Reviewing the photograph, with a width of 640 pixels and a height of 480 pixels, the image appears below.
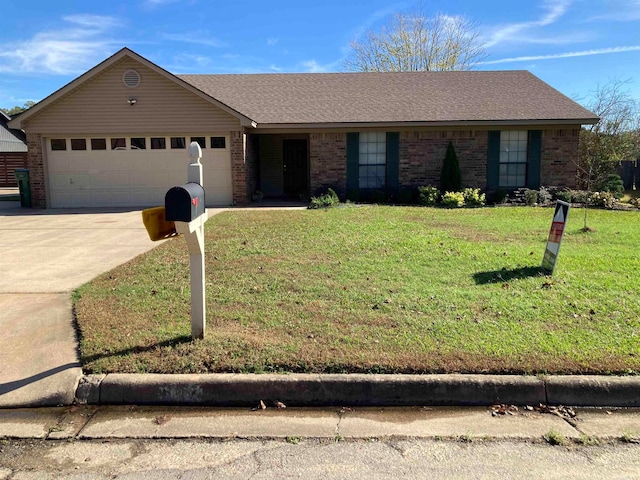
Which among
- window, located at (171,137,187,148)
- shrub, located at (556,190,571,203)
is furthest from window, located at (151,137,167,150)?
shrub, located at (556,190,571,203)

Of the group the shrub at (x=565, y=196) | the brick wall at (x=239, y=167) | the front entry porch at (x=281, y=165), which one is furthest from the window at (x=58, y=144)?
the shrub at (x=565, y=196)

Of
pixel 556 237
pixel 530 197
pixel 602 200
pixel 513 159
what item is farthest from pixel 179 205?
pixel 513 159

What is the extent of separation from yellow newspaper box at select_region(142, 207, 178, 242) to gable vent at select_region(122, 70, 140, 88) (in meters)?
13.6

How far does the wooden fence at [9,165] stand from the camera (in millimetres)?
35219

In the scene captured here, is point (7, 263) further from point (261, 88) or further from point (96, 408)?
point (261, 88)

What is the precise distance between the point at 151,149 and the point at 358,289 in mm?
12753

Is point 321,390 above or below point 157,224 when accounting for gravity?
below

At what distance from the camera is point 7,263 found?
873cm

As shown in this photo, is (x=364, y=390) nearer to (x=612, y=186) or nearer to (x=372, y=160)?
(x=372, y=160)

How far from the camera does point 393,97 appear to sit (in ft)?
63.8

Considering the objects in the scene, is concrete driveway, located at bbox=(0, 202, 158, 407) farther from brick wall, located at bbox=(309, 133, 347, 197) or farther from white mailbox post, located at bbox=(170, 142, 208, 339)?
brick wall, located at bbox=(309, 133, 347, 197)

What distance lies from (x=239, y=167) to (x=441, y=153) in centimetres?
691

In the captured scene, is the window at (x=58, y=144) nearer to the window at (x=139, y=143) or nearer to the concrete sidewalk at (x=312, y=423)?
the window at (x=139, y=143)

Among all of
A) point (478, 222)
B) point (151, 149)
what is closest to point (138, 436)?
point (478, 222)
